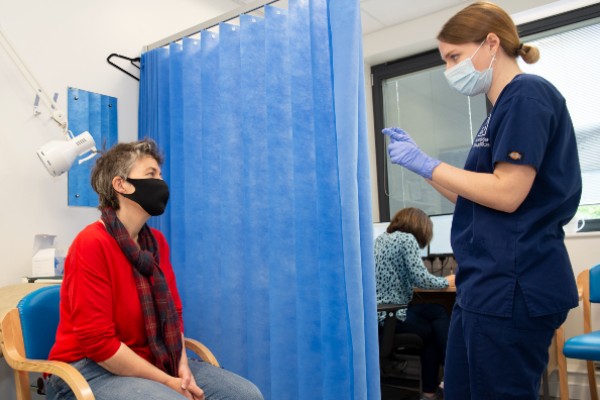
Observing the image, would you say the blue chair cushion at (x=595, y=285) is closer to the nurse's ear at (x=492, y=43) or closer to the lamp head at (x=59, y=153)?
the nurse's ear at (x=492, y=43)

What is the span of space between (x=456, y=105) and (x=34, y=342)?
348cm

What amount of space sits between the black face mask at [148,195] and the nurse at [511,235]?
0.89 m

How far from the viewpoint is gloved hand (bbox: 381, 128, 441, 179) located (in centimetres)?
122

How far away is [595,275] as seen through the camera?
251cm

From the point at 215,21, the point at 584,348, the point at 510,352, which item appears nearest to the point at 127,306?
the point at 510,352

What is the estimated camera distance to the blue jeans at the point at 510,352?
3.34ft

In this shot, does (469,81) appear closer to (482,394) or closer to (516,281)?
(516,281)

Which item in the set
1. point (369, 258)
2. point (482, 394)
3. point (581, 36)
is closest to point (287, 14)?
point (369, 258)

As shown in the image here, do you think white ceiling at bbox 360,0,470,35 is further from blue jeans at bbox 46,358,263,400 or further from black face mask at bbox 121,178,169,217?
blue jeans at bbox 46,358,263,400

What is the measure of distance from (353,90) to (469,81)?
67 cm

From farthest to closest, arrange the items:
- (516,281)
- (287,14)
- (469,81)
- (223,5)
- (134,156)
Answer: (223,5) → (287,14) → (134,156) → (469,81) → (516,281)

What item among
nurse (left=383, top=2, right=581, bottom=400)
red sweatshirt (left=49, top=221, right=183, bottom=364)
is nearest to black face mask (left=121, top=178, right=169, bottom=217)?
red sweatshirt (left=49, top=221, right=183, bottom=364)

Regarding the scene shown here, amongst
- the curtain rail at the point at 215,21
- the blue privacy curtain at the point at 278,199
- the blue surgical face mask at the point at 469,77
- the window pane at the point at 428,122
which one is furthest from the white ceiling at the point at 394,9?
the blue surgical face mask at the point at 469,77

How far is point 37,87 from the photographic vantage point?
230 centimetres
